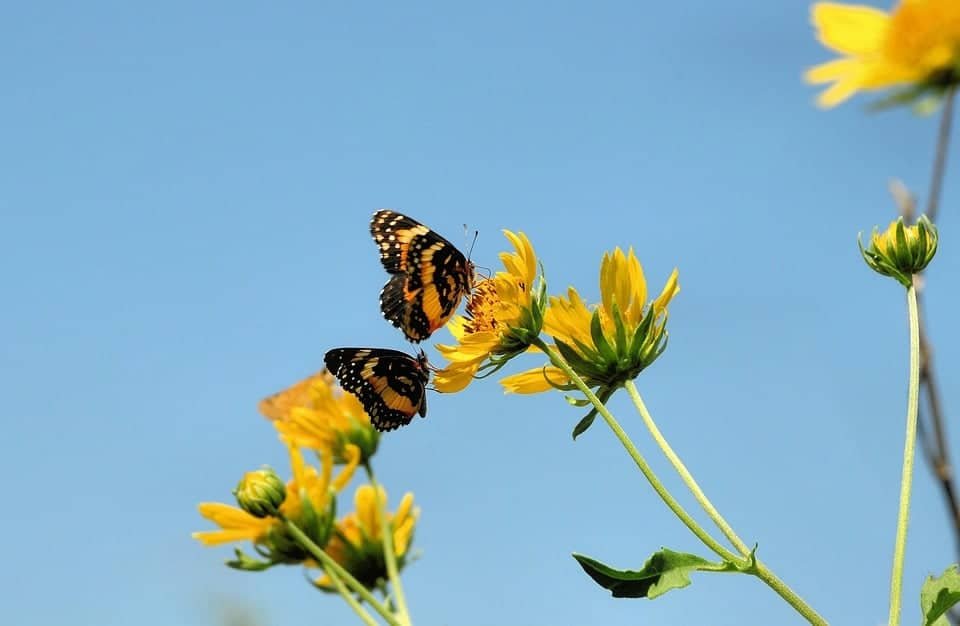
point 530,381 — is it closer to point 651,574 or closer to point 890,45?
point 651,574

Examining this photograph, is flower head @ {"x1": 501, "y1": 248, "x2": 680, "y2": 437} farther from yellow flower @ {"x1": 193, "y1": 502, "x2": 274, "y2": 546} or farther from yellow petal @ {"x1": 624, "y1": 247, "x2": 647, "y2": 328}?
yellow flower @ {"x1": 193, "y1": 502, "x2": 274, "y2": 546}

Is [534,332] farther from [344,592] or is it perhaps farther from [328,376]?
[328,376]

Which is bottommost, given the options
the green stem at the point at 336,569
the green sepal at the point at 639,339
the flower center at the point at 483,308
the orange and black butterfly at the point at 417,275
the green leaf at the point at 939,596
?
the green leaf at the point at 939,596

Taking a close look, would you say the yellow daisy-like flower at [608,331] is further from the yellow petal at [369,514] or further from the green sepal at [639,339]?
the yellow petal at [369,514]

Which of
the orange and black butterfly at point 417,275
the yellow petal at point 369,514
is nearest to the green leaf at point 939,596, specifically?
the orange and black butterfly at point 417,275

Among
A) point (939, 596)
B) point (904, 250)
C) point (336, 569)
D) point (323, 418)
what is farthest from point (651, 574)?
point (323, 418)
